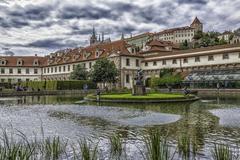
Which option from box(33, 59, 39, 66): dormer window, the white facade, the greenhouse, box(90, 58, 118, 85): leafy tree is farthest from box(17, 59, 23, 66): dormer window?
the greenhouse

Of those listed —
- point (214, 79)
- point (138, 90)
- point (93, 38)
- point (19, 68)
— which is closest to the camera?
point (138, 90)

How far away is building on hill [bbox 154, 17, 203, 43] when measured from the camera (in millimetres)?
148375

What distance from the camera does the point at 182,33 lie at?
150 metres

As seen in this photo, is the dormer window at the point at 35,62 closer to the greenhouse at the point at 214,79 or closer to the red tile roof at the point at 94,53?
the red tile roof at the point at 94,53

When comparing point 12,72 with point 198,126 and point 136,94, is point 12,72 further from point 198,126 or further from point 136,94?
point 198,126

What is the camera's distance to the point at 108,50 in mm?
67938

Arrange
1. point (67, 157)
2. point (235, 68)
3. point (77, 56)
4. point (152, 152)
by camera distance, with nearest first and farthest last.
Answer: point (152, 152), point (67, 157), point (235, 68), point (77, 56)

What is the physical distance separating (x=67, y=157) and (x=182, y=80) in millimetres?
49406

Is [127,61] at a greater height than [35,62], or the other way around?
[35,62]

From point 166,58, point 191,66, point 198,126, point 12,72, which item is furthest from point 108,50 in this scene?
point 198,126

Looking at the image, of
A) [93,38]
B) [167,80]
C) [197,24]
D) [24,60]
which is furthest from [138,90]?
[197,24]

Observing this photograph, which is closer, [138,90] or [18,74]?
[138,90]

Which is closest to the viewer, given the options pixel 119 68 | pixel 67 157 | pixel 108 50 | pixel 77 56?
pixel 67 157

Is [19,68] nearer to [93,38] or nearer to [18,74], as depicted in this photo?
[18,74]
